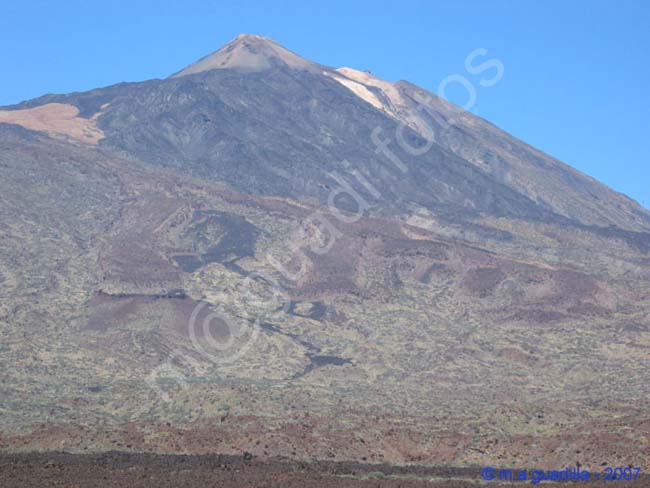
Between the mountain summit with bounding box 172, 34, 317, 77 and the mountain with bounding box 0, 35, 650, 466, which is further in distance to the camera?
the mountain summit with bounding box 172, 34, 317, 77

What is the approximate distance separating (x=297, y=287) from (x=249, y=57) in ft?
264

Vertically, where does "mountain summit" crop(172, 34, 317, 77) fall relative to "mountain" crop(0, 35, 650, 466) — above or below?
above

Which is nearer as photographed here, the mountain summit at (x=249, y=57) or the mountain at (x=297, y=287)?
the mountain at (x=297, y=287)

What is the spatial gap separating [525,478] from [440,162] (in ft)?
316

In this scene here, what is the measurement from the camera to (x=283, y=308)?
241ft

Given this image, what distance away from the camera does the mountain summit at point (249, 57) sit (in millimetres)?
149125

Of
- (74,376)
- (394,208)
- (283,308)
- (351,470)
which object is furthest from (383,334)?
(394,208)

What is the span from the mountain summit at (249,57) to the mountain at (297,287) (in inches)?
207

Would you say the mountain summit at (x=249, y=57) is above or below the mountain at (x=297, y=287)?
above

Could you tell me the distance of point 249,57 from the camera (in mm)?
151625

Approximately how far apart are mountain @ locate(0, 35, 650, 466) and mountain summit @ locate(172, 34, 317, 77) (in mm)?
5259

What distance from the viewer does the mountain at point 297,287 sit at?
4344cm

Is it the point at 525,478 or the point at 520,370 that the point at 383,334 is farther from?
the point at 525,478

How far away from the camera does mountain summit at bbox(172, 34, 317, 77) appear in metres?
149
